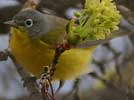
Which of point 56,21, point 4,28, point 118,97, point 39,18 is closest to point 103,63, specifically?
point 118,97

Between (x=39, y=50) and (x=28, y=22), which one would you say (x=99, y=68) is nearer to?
(x=39, y=50)

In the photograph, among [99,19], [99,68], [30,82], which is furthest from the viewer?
[99,68]

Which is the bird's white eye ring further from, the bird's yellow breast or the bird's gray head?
the bird's yellow breast

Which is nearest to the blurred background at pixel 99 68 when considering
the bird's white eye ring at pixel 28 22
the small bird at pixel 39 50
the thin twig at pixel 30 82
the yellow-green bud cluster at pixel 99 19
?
the small bird at pixel 39 50

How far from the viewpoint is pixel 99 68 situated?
295 centimetres

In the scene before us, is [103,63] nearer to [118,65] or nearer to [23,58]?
[118,65]

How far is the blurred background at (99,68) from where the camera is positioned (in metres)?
2.67

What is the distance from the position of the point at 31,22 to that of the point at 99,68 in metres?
1.05

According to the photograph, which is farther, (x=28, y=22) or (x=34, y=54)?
(x=34, y=54)

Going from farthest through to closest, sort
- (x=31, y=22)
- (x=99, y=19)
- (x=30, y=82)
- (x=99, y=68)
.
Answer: (x=99, y=68)
(x=30, y=82)
(x=31, y=22)
(x=99, y=19)

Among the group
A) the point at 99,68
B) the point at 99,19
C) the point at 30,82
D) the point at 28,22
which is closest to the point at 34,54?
the point at 30,82

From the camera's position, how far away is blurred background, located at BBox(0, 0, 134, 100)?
8.77 feet

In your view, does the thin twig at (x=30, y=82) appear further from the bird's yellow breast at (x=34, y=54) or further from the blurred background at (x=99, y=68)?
the blurred background at (x=99, y=68)

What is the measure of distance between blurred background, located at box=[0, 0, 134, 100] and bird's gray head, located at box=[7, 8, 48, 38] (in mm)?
308
